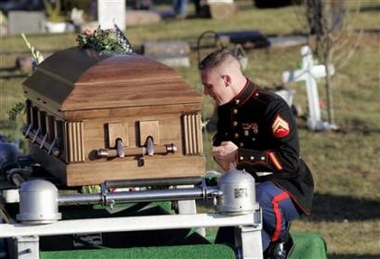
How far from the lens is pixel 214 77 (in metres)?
4.98

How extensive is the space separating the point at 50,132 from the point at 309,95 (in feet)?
28.0

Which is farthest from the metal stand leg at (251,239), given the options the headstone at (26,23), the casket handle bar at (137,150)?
the headstone at (26,23)

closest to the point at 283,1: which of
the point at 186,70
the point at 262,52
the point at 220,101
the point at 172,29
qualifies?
the point at 172,29

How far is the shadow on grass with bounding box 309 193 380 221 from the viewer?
967 centimetres

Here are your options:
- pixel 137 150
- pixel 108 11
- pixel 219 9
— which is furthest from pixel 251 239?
pixel 219 9

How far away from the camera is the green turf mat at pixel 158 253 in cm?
431

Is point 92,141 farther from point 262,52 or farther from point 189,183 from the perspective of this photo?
point 262,52

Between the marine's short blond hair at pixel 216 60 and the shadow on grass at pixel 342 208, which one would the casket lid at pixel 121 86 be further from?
the shadow on grass at pixel 342 208

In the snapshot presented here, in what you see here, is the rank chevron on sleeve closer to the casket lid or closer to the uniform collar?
the uniform collar

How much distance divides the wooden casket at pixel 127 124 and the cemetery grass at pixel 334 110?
239 centimetres

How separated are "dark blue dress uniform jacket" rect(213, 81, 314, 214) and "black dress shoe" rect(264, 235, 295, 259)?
17 centimetres

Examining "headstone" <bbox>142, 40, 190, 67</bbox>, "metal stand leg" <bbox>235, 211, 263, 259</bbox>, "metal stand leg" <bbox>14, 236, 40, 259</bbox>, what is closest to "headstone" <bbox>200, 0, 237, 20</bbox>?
"headstone" <bbox>142, 40, 190, 67</bbox>

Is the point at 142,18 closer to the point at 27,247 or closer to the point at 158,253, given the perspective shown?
the point at 158,253

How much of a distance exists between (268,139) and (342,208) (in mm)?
5112
